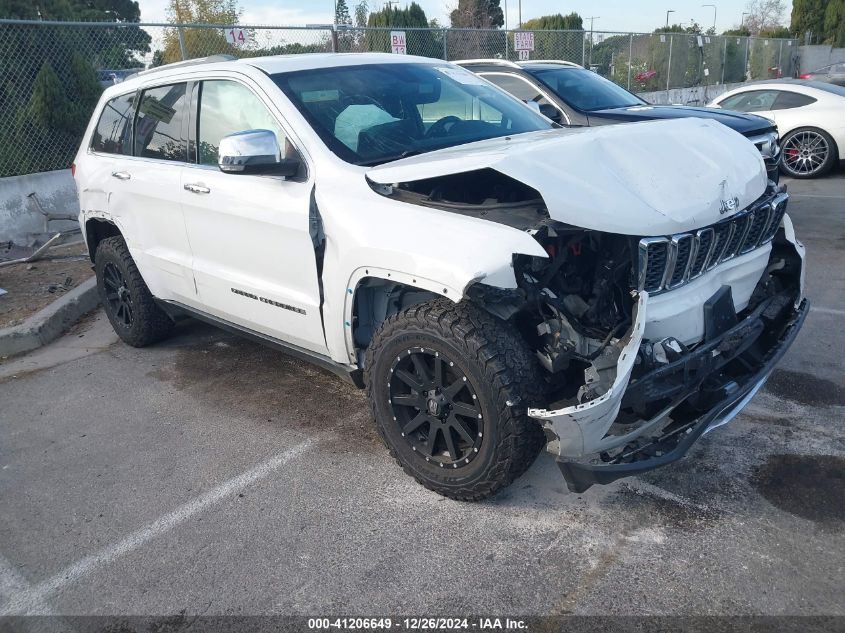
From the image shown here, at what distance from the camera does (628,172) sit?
302cm

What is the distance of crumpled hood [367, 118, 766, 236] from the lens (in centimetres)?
283

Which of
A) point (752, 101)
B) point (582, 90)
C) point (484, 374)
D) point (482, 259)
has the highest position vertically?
point (582, 90)

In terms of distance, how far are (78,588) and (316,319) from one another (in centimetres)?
159

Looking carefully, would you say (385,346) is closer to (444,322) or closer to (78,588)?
(444,322)

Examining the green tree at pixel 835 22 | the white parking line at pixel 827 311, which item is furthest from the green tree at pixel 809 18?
the white parking line at pixel 827 311

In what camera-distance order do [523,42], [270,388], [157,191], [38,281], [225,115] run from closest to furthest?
[225,115] < [157,191] < [270,388] < [38,281] < [523,42]

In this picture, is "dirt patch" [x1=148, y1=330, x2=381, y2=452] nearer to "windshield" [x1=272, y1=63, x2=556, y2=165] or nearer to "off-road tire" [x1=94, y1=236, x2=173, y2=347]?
"off-road tire" [x1=94, y1=236, x2=173, y2=347]

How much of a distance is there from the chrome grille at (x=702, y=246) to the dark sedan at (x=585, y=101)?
4.43 metres

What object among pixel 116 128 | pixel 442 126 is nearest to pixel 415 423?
pixel 442 126

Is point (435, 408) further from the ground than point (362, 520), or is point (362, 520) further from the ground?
point (435, 408)

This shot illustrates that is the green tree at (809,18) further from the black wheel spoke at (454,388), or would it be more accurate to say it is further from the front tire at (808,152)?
the black wheel spoke at (454,388)

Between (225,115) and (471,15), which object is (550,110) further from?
(471,15)

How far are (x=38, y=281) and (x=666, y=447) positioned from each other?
21.8ft

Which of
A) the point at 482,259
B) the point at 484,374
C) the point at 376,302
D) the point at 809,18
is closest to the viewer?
the point at 482,259
